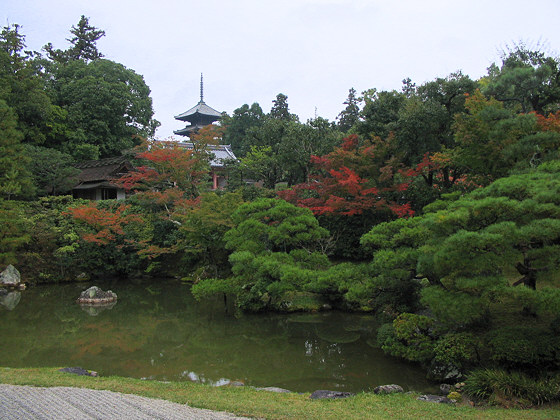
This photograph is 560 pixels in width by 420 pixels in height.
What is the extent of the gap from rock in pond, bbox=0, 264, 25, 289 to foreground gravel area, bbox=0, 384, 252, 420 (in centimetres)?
1176

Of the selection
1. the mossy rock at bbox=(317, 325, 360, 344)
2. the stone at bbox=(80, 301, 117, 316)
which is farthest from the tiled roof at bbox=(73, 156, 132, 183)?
the mossy rock at bbox=(317, 325, 360, 344)

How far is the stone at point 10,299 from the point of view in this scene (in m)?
13.0

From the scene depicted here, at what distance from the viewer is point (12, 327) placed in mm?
10656

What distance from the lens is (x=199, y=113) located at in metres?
42.0

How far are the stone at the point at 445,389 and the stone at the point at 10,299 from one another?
12.5 m

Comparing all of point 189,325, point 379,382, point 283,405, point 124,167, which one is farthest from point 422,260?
point 124,167

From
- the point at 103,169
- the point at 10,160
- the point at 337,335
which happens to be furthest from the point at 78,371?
the point at 103,169

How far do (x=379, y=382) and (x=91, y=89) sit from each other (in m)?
24.4

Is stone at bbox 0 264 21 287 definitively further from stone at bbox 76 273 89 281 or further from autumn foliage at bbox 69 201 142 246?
autumn foliage at bbox 69 201 142 246

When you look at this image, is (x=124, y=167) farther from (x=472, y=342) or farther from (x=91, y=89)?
(x=472, y=342)

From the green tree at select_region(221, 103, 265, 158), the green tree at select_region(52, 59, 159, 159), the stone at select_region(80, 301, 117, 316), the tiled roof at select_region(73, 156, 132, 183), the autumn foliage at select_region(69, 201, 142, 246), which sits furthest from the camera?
the green tree at select_region(221, 103, 265, 158)

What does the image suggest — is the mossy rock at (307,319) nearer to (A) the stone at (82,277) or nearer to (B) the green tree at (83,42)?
(A) the stone at (82,277)

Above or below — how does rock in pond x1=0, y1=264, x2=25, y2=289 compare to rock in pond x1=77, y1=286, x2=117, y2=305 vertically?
above

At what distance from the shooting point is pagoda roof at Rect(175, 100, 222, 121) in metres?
42.2
